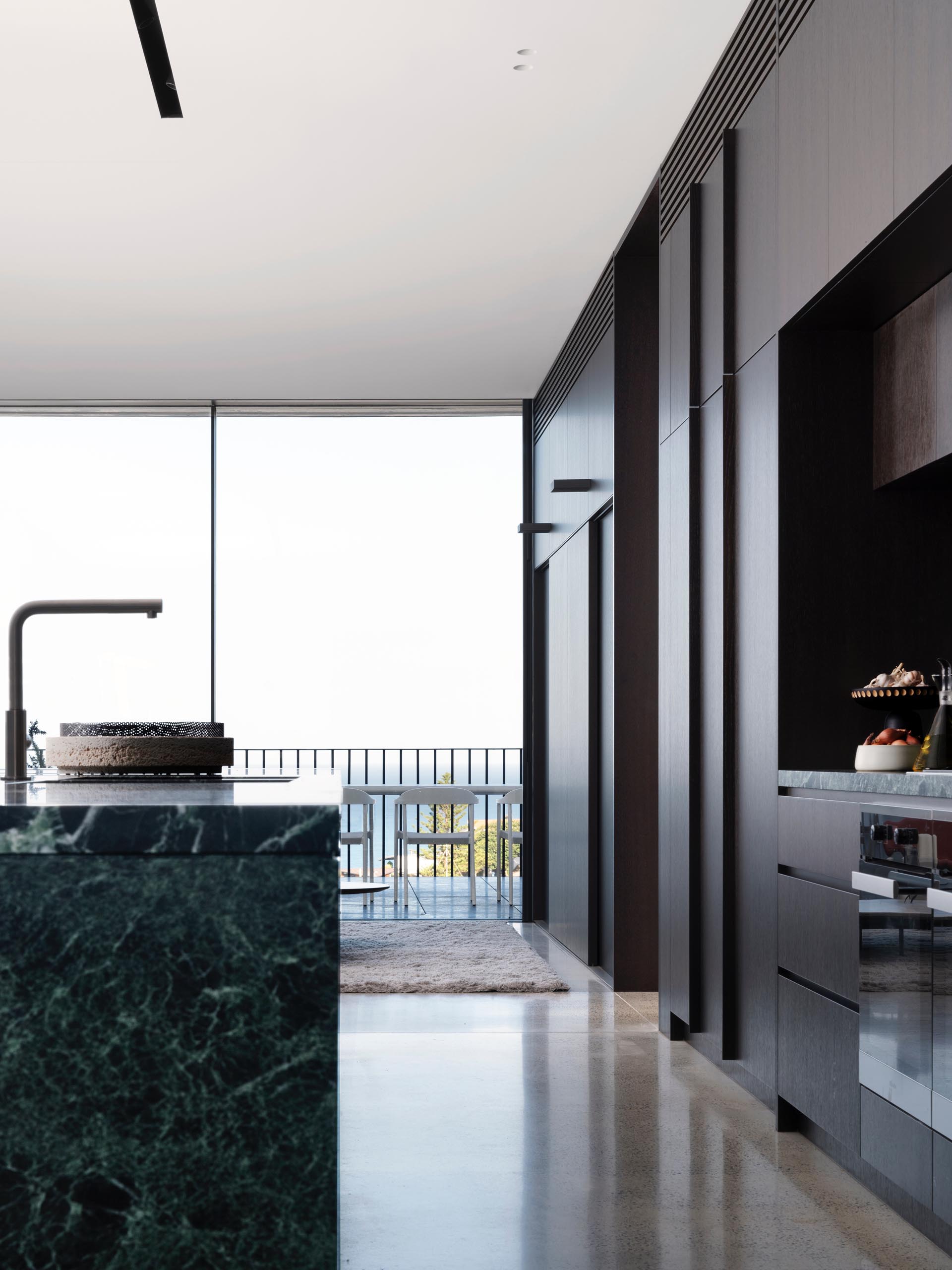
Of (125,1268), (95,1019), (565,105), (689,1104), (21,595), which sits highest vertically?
(565,105)

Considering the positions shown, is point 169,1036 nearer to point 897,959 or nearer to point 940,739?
point 897,959

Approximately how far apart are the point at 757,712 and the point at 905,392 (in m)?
0.90

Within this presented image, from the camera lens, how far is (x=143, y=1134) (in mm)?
1435

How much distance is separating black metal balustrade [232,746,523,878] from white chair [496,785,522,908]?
97 millimetres

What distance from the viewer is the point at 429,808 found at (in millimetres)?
10047

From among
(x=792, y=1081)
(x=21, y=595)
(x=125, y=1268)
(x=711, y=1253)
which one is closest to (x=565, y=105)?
(x=792, y=1081)

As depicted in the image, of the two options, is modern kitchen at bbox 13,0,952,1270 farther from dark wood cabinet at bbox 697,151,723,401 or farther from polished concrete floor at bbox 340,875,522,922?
polished concrete floor at bbox 340,875,522,922

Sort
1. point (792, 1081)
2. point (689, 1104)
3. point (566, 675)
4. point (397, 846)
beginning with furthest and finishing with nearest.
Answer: point (397, 846)
point (566, 675)
point (689, 1104)
point (792, 1081)

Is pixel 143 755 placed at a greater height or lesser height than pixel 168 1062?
greater

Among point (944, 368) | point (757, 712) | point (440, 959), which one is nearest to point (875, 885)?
point (757, 712)

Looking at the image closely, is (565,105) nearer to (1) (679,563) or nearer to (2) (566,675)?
(1) (679,563)

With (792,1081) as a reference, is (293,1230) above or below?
above

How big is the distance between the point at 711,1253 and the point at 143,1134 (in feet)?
4.44

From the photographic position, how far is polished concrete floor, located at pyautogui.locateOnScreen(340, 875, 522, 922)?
23.8 feet
